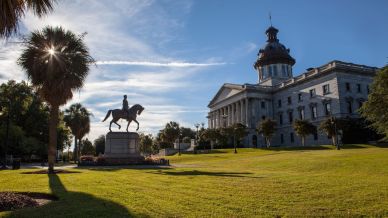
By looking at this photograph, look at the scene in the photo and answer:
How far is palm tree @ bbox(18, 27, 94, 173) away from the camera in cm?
A: 2559

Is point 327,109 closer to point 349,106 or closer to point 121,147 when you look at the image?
point 349,106

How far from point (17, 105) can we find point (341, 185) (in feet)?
205

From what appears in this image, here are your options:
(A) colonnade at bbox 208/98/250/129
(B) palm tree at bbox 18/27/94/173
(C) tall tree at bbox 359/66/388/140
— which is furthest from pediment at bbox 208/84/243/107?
(B) palm tree at bbox 18/27/94/173

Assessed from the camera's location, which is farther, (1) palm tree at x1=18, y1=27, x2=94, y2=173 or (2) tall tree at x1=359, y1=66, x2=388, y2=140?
(2) tall tree at x1=359, y1=66, x2=388, y2=140

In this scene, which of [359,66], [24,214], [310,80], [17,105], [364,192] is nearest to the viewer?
[24,214]

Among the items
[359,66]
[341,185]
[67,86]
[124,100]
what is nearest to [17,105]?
[124,100]

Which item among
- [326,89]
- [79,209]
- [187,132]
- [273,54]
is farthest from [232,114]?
[79,209]

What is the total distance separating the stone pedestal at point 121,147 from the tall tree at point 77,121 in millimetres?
30366

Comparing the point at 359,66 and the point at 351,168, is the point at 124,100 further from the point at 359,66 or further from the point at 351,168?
the point at 359,66

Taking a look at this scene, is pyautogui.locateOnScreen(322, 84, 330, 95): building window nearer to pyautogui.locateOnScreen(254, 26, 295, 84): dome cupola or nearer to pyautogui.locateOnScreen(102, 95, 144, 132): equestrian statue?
pyautogui.locateOnScreen(254, 26, 295, 84): dome cupola

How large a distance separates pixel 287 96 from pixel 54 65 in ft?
242

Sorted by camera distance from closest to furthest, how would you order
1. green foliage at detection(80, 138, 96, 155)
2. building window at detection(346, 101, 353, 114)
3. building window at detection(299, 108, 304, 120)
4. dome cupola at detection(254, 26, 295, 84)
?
building window at detection(346, 101, 353, 114) → building window at detection(299, 108, 304, 120) → dome cupola at detection(254, 26, 295, 84) → green foliage at detection(80, 138, 96, 155)

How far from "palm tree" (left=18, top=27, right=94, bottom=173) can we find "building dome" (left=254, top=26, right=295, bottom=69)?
87.2 metres

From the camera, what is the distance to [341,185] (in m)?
13.5
